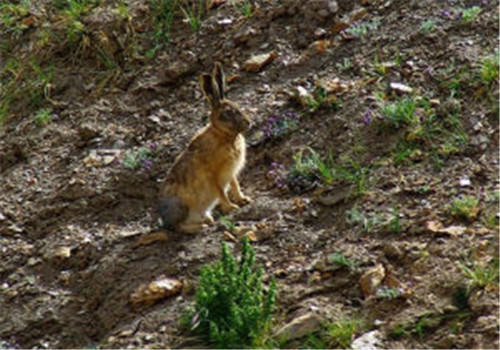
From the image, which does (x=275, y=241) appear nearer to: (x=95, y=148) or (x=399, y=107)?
(x=399, y=107)

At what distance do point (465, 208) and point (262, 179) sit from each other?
6.75ft

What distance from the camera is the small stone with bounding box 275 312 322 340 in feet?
18.0

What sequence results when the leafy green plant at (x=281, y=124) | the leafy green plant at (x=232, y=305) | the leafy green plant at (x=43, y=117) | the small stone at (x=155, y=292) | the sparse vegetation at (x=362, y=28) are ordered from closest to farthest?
the leafy green plant at (x=232, y=305), the small stone at (x=155, y=292), the leafy green plant at (x=281, y=124), the sparse vegetation at (x=362, y=28), the leafy green plant at (x=43, y=117)

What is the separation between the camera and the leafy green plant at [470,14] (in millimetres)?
7852

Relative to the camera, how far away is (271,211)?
22.9 feet

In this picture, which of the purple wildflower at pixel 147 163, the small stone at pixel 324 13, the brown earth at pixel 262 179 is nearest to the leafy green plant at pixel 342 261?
the brown earth at pixel 262 179

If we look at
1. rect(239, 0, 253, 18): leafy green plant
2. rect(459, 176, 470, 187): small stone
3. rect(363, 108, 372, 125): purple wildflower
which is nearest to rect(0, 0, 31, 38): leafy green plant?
rect(239, 0, 253, 18): leafy green plant

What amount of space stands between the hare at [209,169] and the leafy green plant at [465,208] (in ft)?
6.13

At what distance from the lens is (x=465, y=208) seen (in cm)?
605

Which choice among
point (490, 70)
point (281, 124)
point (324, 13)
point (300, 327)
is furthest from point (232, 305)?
point (324, 13)

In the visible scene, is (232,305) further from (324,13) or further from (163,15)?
(163,15)

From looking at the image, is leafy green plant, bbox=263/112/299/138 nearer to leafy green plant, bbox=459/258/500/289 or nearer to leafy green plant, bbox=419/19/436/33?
leafy green plant, bbox=419/19/436/33

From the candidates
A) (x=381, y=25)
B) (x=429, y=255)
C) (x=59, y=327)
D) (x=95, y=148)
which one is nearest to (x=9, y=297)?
(x=59, y=327)

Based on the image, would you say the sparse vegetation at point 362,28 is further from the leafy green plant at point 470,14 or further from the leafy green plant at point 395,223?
the leafy green plant at point 395,223
